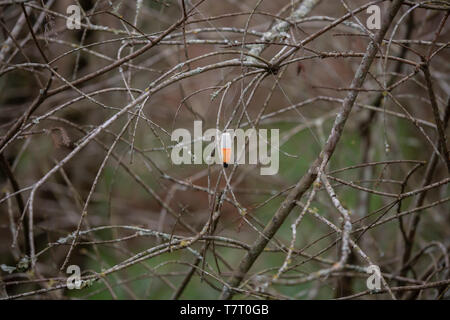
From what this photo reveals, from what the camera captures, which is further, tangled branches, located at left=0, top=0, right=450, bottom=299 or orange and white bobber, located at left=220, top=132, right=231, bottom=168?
tangled branches, located at left=0, top=0, right=450, bottom=299

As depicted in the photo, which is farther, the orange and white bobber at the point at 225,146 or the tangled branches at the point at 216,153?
the tangled branches at the point at 216,153

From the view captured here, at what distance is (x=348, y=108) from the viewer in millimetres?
1707

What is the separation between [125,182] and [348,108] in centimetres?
429

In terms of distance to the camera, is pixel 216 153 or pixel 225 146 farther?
pixel 216 153

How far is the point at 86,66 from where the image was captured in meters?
4.32

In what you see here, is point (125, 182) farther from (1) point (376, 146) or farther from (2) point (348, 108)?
(2) point (348, 108)

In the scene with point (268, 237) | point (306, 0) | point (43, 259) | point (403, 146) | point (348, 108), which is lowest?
point (43, 259)
